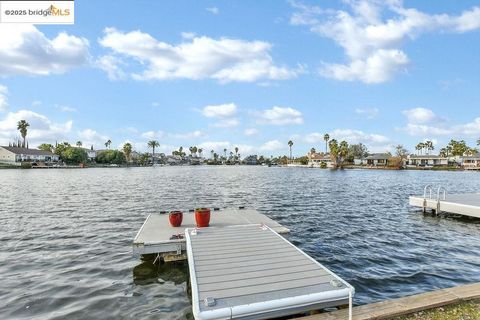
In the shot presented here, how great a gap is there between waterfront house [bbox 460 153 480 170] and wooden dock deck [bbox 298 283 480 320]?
160 m

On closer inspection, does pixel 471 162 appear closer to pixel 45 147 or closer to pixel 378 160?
pixel 378 160

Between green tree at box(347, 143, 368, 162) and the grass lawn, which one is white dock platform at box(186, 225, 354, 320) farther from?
green tree at box(347, 143, 368, 162)

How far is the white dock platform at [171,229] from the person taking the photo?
1048 cm

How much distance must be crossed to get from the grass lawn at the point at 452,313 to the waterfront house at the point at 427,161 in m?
176

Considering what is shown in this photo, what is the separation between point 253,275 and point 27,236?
14783 millimetres

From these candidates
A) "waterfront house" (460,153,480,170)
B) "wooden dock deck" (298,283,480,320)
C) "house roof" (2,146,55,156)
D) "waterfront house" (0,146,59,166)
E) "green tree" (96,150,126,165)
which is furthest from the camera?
"green tree" (96,150,126,165)

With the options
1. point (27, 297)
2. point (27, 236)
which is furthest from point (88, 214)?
point (27, 297)

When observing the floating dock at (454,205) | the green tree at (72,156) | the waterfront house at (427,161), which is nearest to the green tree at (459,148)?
the waterfront house at (427,161)

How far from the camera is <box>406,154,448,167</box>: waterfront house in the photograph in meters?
155

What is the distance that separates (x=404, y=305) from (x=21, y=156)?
6658 inches

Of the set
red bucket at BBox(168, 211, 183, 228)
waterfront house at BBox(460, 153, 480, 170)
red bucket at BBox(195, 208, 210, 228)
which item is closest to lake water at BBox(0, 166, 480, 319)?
red bucket at BBox(195, 208, 210, 228)

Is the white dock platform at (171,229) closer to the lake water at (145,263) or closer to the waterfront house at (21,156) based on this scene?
the lake water at (145,263)

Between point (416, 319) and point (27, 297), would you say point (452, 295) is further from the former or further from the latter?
point (27, 297)

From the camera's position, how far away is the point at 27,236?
1614cm
